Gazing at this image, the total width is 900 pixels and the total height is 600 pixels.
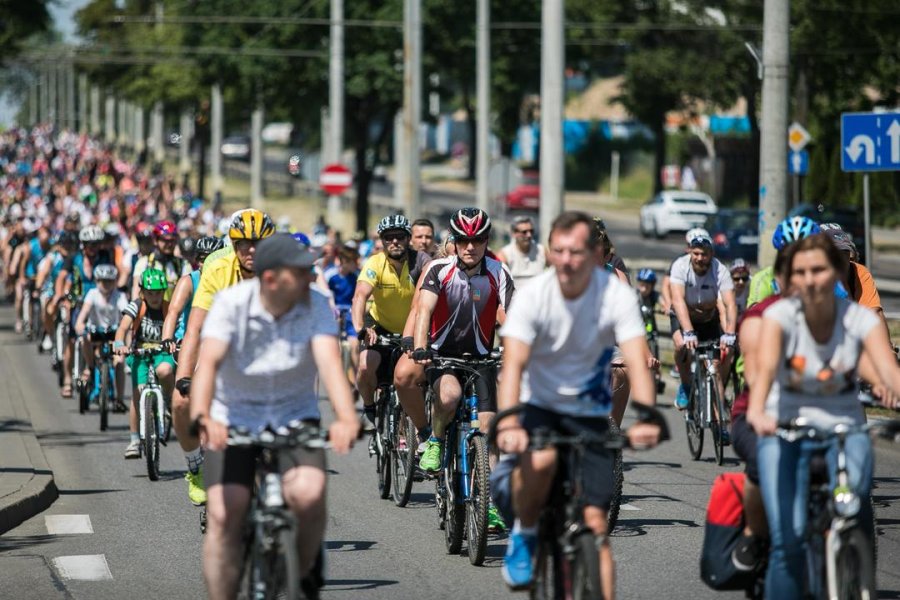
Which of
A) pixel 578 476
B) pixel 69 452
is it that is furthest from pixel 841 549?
pixel 69 452

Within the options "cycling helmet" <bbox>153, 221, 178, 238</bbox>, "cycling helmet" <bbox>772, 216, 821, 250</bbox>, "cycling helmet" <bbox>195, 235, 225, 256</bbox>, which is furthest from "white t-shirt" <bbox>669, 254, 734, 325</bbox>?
"cycling helmet" <bbox>772, 216, 821, 250</bbox>

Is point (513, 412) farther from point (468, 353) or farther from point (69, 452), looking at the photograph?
point (69, 452)

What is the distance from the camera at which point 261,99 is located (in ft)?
168

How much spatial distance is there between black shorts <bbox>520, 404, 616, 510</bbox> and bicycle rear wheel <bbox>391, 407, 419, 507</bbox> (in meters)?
4.51

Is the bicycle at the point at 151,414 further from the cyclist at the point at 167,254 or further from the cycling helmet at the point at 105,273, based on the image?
the cycling helmet at the point at 105,273

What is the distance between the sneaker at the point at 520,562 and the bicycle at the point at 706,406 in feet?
23.5

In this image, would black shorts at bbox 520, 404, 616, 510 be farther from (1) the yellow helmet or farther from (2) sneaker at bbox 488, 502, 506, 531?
(2) sneaker at bbox 488, 502, 506, 531

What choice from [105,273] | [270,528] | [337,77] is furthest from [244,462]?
[337,77]

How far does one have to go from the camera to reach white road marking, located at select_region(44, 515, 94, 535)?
1092 centimetres

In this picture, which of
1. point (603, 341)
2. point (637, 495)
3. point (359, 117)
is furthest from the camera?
point (359, 117)

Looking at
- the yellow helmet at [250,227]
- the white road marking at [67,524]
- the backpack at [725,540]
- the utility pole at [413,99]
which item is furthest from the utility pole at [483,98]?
the backpack at [725,540]

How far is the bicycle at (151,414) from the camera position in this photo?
43.3 feet

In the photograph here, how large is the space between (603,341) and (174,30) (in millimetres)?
68677

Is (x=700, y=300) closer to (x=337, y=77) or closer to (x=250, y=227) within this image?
(x=250, y=227)
